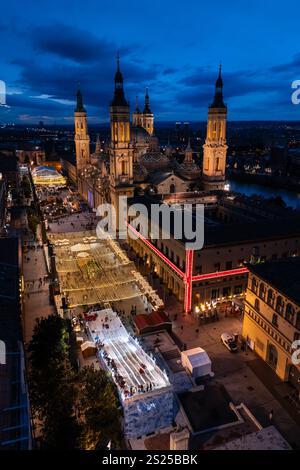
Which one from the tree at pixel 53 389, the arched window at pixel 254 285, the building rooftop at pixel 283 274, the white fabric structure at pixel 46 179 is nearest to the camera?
the tree at pixel 53 389

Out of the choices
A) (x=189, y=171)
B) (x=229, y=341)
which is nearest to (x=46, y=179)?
(x=189, y=171)

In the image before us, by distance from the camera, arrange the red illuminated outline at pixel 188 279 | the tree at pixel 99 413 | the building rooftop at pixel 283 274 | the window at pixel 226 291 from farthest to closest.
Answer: the window at pixel 226 291 < the red illuminated outline at pixel 188 279 < the building rooftop at pixel 283 274 < the tree at pixel 99 413

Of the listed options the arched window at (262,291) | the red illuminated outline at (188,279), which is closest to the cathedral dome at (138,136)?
the red illuminated outline at (188,279)

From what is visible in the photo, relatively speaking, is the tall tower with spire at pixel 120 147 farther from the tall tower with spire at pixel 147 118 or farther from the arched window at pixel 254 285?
the arched window at pixel 254 285

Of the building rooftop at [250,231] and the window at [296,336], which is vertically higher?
the building rooftop at [250,231]

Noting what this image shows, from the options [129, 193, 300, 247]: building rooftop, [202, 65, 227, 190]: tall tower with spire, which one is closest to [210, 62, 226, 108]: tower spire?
[202, 65, 227, 190]: tall tower with spire
